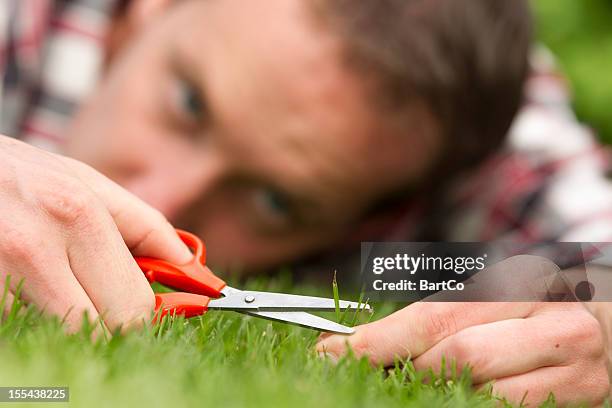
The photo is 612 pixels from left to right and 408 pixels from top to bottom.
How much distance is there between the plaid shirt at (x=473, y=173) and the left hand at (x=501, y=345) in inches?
64.8

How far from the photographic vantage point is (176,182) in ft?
7.57

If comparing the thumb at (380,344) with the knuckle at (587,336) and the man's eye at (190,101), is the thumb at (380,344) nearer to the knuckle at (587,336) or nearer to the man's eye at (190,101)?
the knuckle at (587,336)

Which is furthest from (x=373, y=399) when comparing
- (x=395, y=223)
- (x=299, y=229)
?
(x=395, y=223)

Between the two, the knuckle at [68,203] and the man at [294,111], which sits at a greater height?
the man at [294,111]

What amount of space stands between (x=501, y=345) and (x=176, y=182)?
142 centimetres

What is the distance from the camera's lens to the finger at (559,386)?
1.07 meters

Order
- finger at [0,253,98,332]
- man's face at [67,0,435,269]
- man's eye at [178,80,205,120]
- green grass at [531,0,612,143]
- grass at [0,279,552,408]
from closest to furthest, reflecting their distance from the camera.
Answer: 1. grass at [0,279,552,408]
2. finger at [0,253,98,332]
3. man's face at [67,0,435,269]
4. man's eye at [178,80,205,120]
5. green grass at [531,0,612,143]

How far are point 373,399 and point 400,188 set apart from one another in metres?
1.70

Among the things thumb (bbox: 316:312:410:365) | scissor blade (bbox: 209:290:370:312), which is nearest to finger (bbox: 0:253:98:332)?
scissor blade (bbox: 209:290:370:312)

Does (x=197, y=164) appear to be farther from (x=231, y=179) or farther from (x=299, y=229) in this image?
(x=299, y=229)

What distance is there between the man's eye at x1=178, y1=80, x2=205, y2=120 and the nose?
154 mm

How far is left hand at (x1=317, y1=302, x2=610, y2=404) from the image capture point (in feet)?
3.51

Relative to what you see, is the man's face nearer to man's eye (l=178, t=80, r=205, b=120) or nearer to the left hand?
man's eye (l=178, t=80, r=205, b=120)

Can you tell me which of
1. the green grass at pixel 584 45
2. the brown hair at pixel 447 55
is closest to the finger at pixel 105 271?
the brown hair at pixel 447 55
